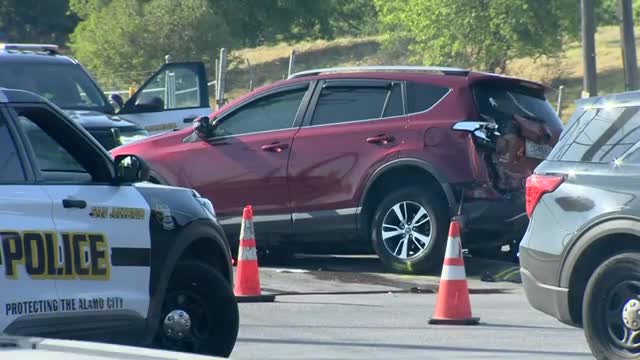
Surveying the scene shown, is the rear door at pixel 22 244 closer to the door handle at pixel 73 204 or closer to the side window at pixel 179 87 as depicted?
the door handle at pixel 73 204

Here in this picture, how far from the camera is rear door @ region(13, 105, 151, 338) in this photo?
6641mm

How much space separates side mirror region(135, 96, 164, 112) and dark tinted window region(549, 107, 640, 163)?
319 inches

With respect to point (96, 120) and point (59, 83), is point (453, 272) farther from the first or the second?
point (59, 83)

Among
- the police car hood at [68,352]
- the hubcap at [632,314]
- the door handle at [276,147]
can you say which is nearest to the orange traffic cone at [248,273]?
the door handle at [276,147]

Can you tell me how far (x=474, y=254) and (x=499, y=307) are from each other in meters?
2.68

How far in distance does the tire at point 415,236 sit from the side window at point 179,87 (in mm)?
4641

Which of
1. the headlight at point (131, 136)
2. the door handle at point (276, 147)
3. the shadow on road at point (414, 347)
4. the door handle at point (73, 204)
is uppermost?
the door handle at point (73, 204)

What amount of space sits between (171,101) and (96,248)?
9.99 meters

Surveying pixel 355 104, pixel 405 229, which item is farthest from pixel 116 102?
pixel 405 229

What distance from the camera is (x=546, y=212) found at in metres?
8.18

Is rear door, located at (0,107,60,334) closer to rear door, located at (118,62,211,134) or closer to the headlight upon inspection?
the headlight

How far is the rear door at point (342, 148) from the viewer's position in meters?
12.6

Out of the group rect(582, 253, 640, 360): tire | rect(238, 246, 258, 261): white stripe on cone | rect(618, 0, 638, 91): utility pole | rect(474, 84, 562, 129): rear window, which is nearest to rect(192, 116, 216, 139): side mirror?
rect(238, 246, 258, 261): white stripe on cone

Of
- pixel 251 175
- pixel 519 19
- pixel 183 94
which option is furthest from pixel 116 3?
pixel 251 175
